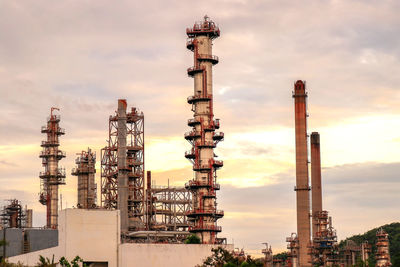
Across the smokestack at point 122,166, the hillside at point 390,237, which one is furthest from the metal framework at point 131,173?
the hillside at point 390,237

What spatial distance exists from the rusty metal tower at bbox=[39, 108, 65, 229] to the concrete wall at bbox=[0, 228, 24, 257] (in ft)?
122

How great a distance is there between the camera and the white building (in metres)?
81.3

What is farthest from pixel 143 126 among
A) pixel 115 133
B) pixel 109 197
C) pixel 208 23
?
pixel 208 23

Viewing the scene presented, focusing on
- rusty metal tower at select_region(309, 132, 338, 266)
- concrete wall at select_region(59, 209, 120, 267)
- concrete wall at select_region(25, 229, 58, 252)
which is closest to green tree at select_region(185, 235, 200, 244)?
concrete wall at select_region(59, 209, 120, 267)

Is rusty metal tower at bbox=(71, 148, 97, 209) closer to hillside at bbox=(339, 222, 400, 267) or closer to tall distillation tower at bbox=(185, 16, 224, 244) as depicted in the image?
tall distillation tower at bbox=(185, 16, 224, 244)

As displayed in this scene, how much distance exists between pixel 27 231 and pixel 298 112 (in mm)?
50364

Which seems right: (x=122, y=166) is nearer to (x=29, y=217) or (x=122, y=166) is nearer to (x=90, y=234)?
(x=90, y=234)

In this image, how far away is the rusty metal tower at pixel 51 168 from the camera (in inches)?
5517

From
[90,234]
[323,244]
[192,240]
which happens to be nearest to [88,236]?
[90,234]

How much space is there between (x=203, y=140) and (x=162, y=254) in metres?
22.4

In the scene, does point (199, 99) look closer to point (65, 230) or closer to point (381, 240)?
point (65, 230)

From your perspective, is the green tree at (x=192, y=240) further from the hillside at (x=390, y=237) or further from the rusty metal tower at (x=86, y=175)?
the hillside at (x=390, y=237)

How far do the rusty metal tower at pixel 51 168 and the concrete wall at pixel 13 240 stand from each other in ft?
122

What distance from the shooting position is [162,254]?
8562 cm
